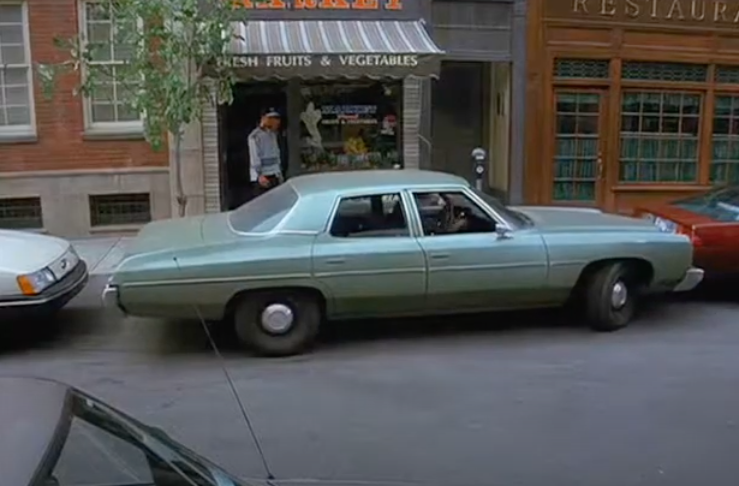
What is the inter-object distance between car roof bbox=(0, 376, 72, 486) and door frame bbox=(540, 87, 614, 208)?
11.2m

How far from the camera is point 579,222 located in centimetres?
716

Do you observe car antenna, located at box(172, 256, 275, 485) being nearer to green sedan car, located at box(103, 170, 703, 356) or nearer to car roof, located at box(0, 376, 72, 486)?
green sedan car, located at box(103, 170, 703, 356)

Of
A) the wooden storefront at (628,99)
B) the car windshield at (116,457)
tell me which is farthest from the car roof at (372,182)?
the wooden storefront at (628,99)

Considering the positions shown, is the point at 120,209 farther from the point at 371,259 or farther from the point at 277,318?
the point at 371,259

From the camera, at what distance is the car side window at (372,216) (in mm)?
6531

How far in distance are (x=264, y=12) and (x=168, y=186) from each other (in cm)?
299

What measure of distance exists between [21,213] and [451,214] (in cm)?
755

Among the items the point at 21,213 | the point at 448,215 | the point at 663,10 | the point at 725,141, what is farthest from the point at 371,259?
the point at 725,141

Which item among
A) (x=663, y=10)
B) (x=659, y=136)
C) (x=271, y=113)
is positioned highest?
(x=663, y=10)

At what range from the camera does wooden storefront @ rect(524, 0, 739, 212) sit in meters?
12.3

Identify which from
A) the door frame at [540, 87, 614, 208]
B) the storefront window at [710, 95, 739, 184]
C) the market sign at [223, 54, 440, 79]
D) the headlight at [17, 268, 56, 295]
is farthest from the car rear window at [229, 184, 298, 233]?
the storefront window at [710, 95, 739, 184]

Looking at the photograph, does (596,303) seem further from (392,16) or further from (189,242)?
(392,16)

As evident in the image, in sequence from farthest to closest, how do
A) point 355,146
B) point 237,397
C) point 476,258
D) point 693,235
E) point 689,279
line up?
point 355,146
point 693,235
point 689,279
point 476,258
point 237,397

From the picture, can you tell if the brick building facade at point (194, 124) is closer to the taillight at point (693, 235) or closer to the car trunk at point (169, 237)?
the car trunk at point (169, 237)
